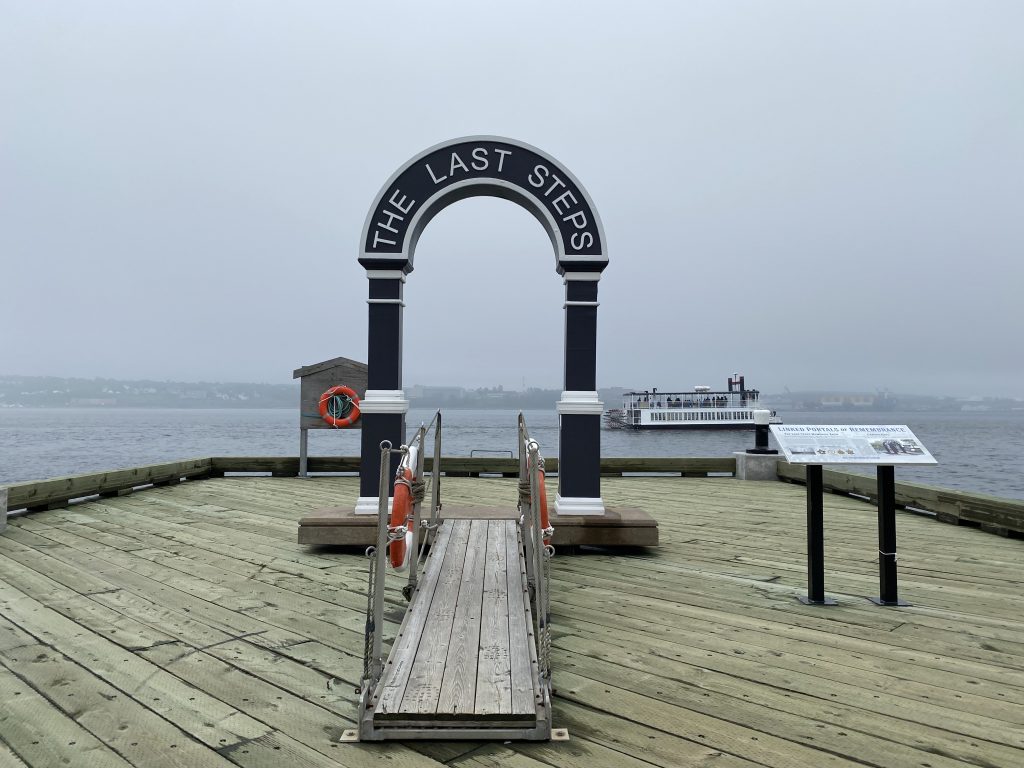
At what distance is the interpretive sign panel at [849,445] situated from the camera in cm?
484

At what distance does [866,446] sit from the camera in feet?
16.4

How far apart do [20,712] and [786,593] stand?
5081mm

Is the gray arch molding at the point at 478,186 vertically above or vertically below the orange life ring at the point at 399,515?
above

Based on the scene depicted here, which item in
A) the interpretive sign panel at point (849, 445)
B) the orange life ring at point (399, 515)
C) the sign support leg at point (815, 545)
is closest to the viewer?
the orange life ring at point (399, 515)

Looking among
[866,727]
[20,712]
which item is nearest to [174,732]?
[20,712]

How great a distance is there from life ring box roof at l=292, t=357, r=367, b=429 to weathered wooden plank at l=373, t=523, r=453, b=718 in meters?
6.87

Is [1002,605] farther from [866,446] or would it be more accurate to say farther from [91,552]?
[91,552]

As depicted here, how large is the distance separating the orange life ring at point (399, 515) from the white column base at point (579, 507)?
2.78m

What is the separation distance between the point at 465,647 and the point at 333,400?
8.60 metres

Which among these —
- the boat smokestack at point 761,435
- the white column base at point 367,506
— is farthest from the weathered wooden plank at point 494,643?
the boat smokestack at point 761,435

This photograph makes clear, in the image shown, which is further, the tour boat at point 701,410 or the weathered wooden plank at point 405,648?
the tour boat at point 701,410

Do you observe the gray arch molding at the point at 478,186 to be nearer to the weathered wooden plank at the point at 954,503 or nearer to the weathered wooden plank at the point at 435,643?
the weathered wooden plank at the point at 435,643

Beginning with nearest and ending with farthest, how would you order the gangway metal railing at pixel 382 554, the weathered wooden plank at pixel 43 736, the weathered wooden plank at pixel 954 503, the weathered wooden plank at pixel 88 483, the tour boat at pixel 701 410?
1. the weathered wooden plank at pixel 43 736
2. the gangway metal railing at pixel 382 554
3. the weathered wooden plank at pixel 954 503
4. the weathered wooden plank at pixel 88 483
5. the tour boat at pixel 701 410

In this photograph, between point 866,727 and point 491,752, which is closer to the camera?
point 491,752
